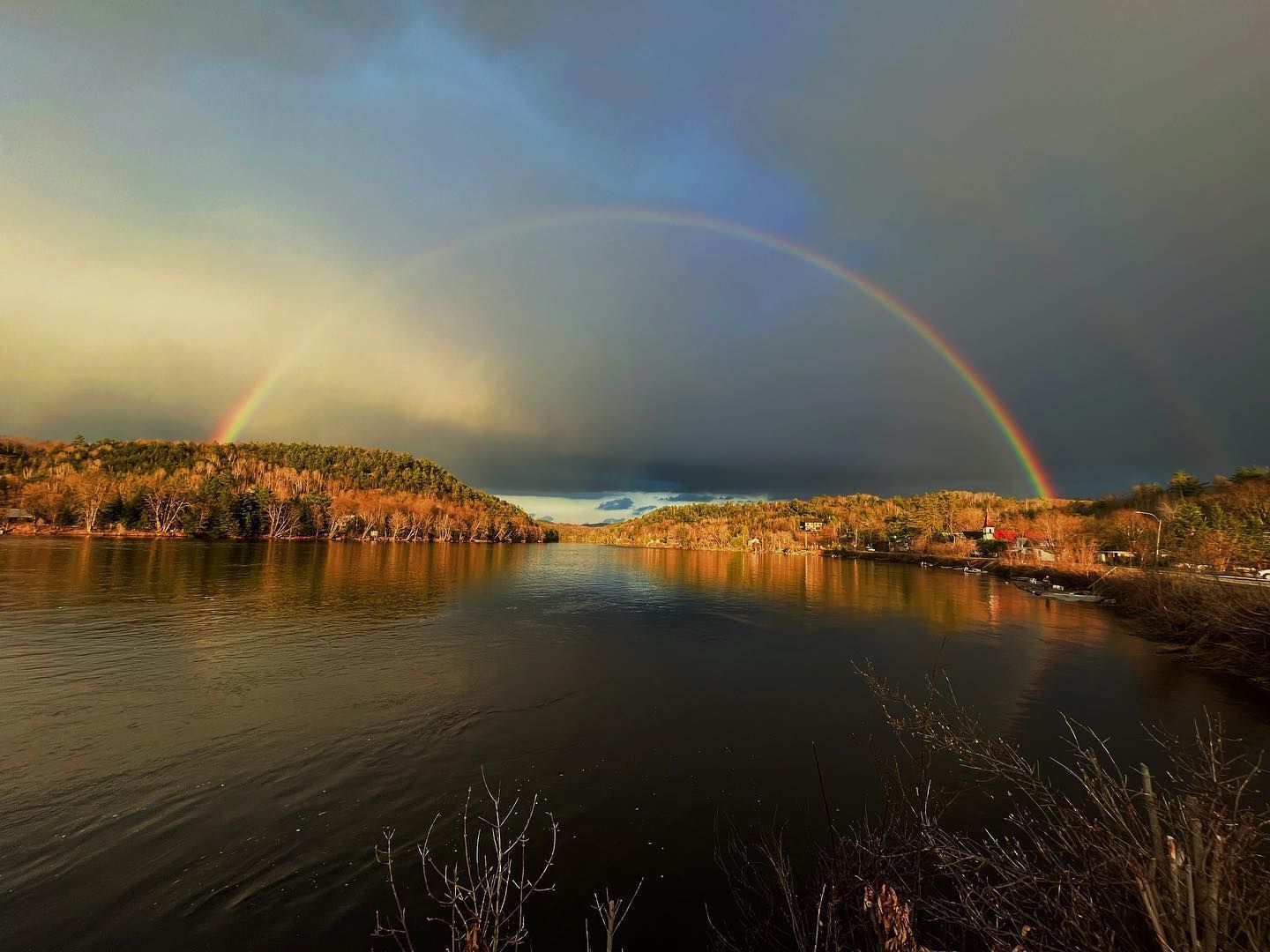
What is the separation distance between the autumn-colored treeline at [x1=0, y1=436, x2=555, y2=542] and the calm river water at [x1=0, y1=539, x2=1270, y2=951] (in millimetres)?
83712

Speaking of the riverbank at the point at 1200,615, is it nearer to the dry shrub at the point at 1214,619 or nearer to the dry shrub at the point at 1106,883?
the dry shrub at the point at 1214,619

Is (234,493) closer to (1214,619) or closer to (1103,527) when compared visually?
(1214,619)

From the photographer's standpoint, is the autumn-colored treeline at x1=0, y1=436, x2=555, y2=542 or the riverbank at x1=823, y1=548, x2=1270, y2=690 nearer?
the riverbank at x1=823, y1=548, x2=1270, y2=690

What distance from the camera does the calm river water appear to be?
7523 millimetres

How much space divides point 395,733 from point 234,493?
124m

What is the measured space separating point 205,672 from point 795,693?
19.8m

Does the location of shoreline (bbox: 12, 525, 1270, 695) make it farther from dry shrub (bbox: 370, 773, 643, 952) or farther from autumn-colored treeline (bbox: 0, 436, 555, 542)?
autumn-colored treeline (bbox: 0, 436, 555, 542)

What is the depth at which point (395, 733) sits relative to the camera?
13.2 meters

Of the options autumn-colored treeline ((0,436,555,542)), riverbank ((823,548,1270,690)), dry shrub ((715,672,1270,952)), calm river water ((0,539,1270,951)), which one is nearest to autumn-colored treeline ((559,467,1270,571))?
riverbank ((823,548,1270,690))

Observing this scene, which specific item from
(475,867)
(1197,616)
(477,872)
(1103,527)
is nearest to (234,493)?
(475,867)

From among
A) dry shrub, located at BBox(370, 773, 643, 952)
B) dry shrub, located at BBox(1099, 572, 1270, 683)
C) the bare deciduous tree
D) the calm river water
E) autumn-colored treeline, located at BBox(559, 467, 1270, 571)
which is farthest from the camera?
autumn-colored treeline, located at BBox(559, 467, 1270, 571)

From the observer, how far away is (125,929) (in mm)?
6699

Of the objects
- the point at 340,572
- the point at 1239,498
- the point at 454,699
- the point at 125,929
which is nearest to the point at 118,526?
the point at 340,572

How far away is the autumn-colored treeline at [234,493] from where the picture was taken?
9719 cm
